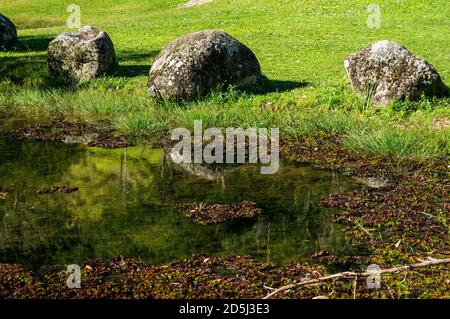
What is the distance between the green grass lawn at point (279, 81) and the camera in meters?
19.8

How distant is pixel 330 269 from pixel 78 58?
18.4 metres

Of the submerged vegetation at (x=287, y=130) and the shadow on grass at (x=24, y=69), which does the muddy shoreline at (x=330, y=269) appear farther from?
the shadow on grass at (x=24, y=69)

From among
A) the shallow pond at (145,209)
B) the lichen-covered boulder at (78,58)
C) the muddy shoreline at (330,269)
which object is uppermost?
the lichen-covered boulder at (78,58)

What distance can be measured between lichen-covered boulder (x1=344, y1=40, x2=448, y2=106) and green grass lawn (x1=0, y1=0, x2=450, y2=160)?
16.3 inches

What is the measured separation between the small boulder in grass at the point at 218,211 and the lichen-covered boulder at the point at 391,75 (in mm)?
8911

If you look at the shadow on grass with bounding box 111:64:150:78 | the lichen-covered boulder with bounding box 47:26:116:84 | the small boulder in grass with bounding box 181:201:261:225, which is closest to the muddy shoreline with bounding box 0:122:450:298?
the small boulder in grass with bounding box 181:201:261:225

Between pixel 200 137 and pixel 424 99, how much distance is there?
6627mm

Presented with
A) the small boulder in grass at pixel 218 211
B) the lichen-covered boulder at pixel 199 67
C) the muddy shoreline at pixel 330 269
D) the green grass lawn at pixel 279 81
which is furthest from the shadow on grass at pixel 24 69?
the muddy shoreline at pixel 330 269

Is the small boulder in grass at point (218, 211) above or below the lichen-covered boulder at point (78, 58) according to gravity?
below

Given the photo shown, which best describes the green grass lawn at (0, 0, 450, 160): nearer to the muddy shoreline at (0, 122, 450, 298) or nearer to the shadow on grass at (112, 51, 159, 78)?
the shadow on grass at (112, 51, 159, 78)

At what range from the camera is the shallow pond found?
11945 mm

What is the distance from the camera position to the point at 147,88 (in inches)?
935

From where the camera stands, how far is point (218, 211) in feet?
44.9

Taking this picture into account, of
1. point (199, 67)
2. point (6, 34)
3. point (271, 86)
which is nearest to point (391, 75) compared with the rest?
point (271, 86)
